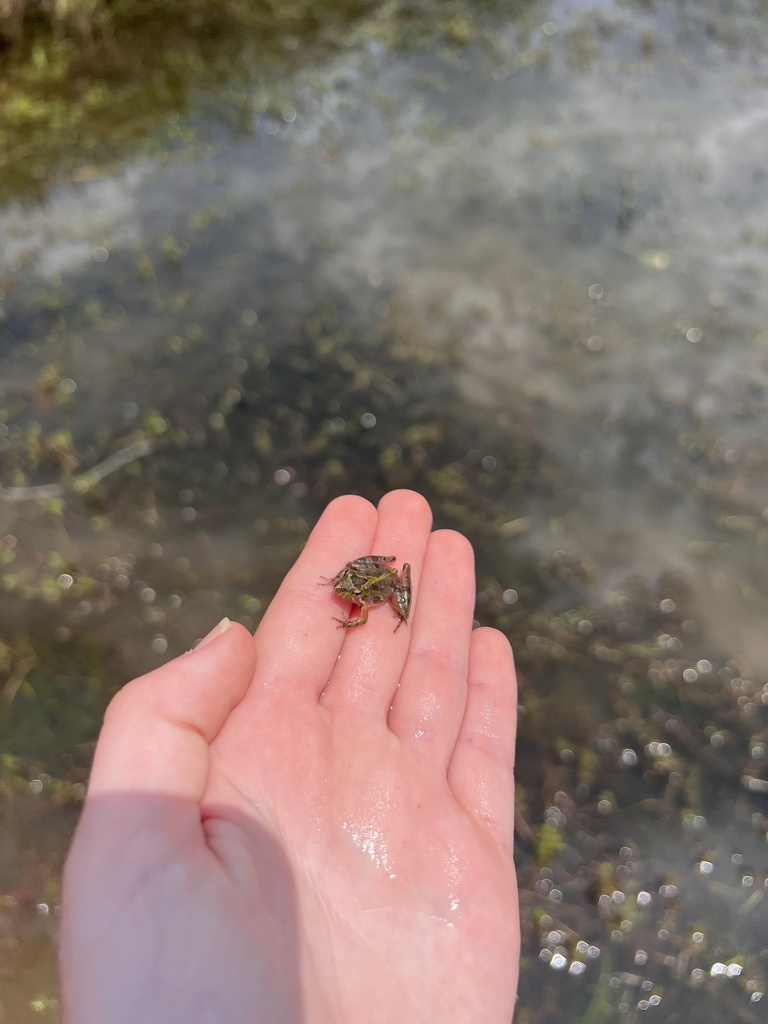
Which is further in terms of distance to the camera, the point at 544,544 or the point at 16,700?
the point at 544,544

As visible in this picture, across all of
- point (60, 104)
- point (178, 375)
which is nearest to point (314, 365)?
point (178, 375)

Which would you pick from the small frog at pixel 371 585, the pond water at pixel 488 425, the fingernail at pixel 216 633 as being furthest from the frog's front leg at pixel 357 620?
the pond water at pixel 488 425

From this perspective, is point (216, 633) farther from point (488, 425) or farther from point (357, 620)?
point (488, 425)

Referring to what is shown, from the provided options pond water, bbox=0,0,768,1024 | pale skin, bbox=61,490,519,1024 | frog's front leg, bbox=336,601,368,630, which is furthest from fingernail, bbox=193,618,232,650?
pond water, bbox=0,0,768,1024

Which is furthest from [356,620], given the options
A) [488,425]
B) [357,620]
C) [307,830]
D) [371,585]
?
[488,425]

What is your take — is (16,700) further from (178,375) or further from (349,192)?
(349,192)

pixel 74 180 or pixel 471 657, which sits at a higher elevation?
pixel 74 180
